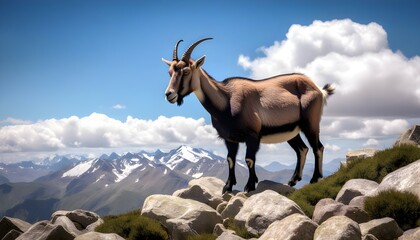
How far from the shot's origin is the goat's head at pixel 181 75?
16.4m

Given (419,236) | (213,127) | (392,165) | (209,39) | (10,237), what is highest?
(209,39)

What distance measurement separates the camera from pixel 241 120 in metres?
17.2

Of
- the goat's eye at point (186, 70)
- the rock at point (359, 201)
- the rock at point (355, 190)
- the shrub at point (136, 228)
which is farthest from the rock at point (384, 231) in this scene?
the goat's eye at point (186, 70)

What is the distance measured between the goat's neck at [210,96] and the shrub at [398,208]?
793 centimetres

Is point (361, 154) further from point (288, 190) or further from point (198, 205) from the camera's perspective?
point (198, 205)

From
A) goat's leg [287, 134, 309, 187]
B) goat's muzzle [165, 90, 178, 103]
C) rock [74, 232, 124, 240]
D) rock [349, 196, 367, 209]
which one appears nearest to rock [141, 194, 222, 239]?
rock [74, 232, 124, 240]

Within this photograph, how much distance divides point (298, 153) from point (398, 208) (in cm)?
901

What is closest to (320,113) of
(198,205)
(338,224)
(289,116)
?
(289,116)

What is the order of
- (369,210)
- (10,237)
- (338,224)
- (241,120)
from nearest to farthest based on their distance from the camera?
(338,224) < (369,210) < (10,237) < (241,120)

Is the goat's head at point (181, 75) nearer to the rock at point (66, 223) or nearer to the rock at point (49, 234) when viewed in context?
the rock at point (66, 223)

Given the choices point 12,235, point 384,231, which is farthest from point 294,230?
point 12,235

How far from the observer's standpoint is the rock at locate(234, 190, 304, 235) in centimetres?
1162

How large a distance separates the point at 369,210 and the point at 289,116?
7615 millimetres

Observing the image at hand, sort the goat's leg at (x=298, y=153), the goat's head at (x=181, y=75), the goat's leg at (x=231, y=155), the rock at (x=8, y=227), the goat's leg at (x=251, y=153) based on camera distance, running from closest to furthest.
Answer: the goat's head at (x=181, y=75)
the rock at (x=8, y=227)
the goat's leg at (x=251, y=153)
the goat's leg at (x=231, y=155)
the goat's leg at (x=298, y=153)
